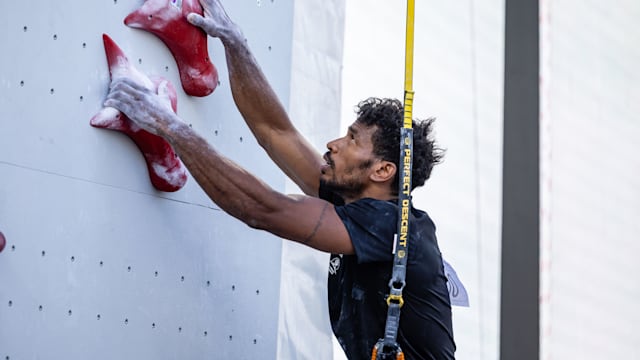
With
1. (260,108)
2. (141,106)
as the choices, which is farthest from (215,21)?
(141,106)

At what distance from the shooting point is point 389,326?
2.11 metres

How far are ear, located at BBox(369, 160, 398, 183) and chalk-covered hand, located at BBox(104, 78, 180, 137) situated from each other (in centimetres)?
55

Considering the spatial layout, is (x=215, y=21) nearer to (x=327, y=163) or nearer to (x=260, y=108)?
(x=260, y=108)

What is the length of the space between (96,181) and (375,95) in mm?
1001

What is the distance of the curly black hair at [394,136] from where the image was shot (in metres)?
2.46

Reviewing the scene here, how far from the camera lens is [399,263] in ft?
6.97

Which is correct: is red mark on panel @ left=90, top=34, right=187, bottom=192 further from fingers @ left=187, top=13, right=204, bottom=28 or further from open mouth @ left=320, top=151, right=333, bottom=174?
open mouth @ left=320, top=151, right=333, bottom=174

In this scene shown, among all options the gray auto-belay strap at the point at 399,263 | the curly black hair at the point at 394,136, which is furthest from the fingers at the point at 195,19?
the gray auto-belay strap at the point at 399,263

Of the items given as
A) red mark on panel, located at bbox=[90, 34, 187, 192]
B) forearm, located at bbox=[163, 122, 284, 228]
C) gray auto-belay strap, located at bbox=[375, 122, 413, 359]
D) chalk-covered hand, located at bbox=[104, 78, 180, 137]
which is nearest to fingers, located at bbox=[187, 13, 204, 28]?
red mark on panel, located at bbox=[90, 34, 187, 192]

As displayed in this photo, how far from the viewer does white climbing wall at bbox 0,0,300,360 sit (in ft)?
6.64

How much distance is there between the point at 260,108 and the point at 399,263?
2.33ft
